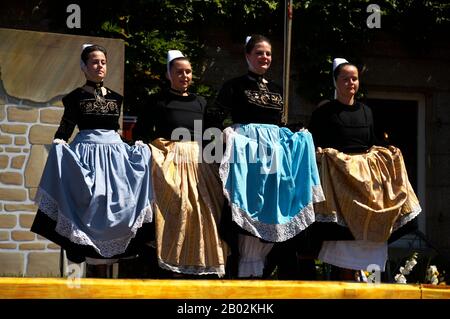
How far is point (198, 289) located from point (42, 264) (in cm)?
316

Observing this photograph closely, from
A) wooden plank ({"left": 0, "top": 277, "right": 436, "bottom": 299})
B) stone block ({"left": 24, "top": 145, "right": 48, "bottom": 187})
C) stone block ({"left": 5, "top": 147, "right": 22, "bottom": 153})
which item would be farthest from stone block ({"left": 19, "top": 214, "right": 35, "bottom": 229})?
wooden plank ({"left": 0, "top": 277, "right": 436, "bottom": 299})

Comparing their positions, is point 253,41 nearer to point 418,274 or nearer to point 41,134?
point 41,134

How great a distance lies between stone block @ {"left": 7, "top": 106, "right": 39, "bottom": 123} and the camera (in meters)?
5.88

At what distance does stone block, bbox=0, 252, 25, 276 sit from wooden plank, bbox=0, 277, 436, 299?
3121 mm

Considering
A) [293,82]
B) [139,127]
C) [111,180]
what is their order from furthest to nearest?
[293,82]
[139,127]
[111,180]

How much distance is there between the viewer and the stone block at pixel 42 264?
5.83 metres

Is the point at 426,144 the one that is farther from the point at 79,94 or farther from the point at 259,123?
the point at 79,94

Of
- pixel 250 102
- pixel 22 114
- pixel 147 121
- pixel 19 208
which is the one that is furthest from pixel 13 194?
pixel 250 102

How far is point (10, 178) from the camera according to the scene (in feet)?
19.2

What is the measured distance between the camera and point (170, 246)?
3922mm

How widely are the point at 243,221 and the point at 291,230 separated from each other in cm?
25

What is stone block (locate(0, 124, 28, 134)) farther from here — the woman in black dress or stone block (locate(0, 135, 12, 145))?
the woman in black dress

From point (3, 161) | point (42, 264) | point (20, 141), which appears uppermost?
point (20, 141)

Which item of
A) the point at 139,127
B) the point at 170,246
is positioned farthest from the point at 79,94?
the point at 170,246
